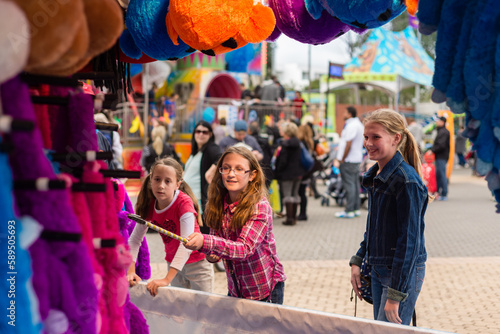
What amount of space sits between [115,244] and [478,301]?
4801mm

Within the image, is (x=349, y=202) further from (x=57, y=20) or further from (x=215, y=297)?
(x=57, y=20)

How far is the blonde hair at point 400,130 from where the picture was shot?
2.76 metres

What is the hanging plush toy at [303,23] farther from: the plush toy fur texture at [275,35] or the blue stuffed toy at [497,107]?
the blue stuffed toy at [497,107]

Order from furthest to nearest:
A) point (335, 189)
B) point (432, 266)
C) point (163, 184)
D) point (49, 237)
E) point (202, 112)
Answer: point (202, 112)
point (335, 189)
point (432, 266)
point (163, 184)
point (49, 237)

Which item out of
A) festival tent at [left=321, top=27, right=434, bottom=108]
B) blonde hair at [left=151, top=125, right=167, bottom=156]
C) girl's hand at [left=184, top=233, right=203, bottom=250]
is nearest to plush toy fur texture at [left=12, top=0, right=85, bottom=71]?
girl's hand at [left=184, top=233, right=203, bottom=250]

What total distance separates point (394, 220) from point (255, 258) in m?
0.71

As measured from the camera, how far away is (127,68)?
233 centimetres

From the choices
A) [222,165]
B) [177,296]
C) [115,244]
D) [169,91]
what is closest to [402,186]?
[222,165]

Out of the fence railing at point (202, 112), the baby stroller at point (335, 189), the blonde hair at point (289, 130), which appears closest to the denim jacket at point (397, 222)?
the blonde hair at point (289, 130)

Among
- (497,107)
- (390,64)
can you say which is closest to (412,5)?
(497,107)

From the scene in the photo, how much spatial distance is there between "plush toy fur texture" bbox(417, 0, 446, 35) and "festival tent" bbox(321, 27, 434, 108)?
20063mm

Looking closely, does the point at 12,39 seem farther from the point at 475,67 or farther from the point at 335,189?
the point at 335,189

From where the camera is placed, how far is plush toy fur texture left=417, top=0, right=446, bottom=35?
1798 mm

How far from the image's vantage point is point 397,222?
8.79ft
